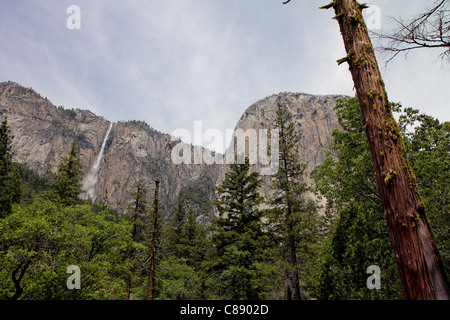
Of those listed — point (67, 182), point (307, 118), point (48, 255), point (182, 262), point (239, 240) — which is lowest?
point (48, 255)

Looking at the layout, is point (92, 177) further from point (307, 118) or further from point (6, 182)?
point (6, 182)

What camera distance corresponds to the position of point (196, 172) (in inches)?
6944

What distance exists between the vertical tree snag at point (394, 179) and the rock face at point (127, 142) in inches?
4149

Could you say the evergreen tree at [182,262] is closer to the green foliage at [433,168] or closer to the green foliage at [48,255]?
the green foliage at [48,255]

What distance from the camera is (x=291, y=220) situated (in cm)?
1451

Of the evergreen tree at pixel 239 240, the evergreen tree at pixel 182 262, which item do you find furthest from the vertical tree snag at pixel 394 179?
the evergreen tree at pixel 239 240

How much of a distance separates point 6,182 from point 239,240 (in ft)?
59.8

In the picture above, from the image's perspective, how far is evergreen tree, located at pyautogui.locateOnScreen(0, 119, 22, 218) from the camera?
54.1 feet

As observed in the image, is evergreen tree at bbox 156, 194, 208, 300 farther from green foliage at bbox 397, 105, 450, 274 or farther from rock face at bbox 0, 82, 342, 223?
rock face at bbox 0, 82, 342, 223

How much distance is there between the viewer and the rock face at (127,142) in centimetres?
11644

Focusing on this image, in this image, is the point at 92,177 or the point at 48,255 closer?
the point at 48,255

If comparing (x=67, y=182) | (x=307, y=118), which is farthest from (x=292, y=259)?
(x=307, y=118)
